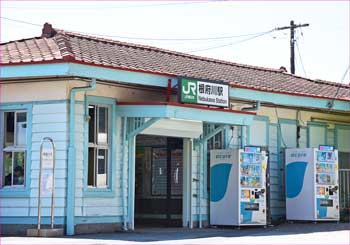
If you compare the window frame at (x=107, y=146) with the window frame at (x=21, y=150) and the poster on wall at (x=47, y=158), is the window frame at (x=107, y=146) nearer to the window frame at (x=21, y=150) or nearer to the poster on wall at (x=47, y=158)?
the poster on wall at (x=47, y=158)

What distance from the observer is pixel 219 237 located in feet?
55.9

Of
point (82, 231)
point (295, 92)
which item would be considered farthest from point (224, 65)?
point (82, 231)

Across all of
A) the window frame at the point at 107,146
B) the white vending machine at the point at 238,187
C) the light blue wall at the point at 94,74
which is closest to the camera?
the light blue wall at the point at 94,74

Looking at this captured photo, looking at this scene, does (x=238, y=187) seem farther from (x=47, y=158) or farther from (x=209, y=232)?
(x=47, y=158)

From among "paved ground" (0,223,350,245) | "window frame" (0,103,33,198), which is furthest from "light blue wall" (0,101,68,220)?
"paved ground" (0,223,350,245)

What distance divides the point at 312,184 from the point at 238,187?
2.81m

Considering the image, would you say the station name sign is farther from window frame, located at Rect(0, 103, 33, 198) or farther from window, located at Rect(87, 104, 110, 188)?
window frame, located at Rect(0, 103, 33, 198)

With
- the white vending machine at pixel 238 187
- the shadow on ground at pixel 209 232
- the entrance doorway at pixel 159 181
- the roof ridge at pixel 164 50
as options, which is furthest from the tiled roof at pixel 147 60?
the shadow on ground at pixel 209 232

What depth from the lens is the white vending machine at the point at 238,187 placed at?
1994 centimetres

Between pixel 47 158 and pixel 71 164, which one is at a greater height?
pixel 47 158

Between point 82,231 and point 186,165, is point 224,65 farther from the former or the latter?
point 82,231

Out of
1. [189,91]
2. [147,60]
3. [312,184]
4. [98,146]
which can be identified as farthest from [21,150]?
[312,184]

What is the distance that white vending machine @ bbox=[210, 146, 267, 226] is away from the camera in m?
19.9

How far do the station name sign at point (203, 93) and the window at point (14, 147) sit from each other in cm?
398
